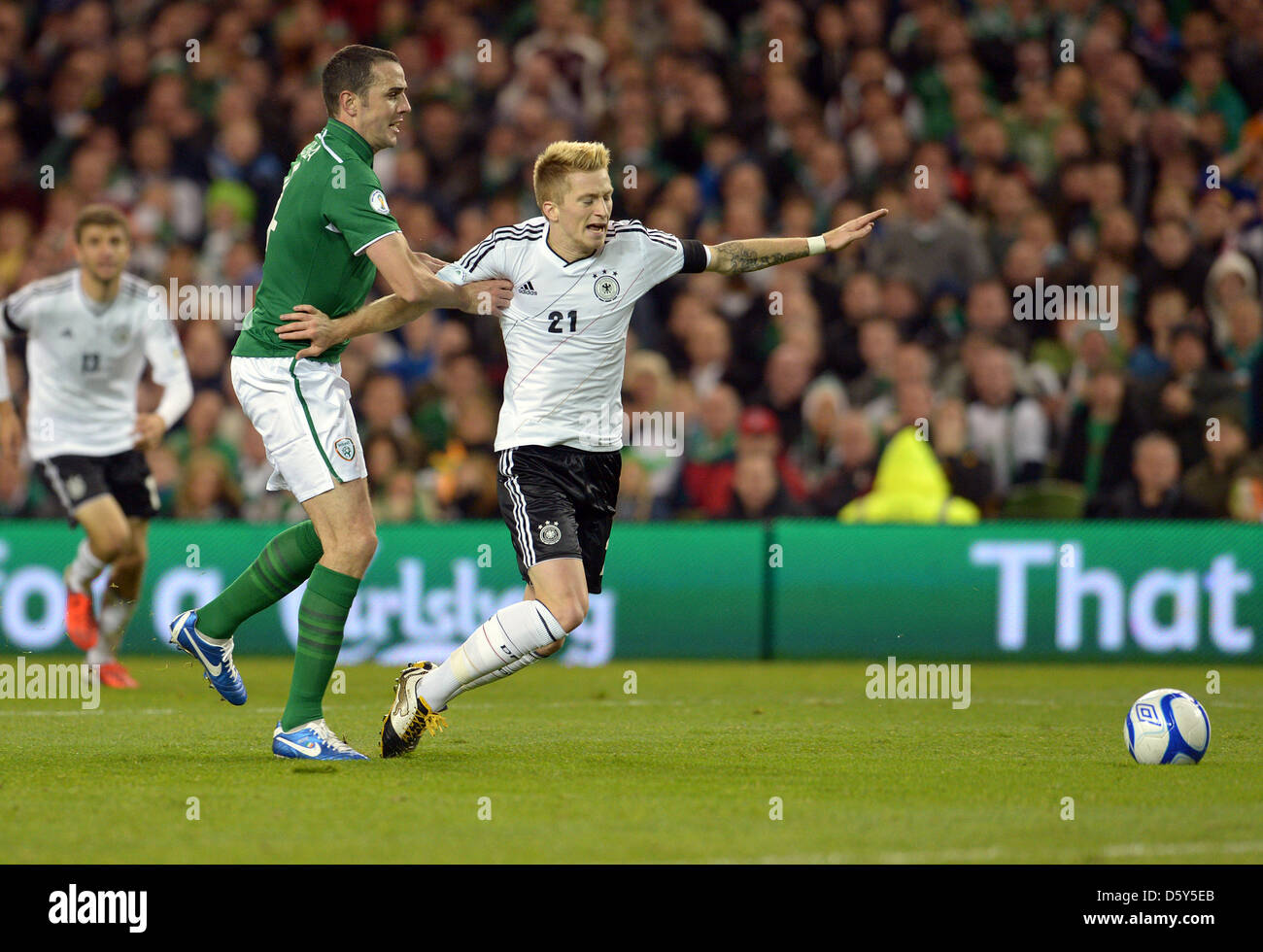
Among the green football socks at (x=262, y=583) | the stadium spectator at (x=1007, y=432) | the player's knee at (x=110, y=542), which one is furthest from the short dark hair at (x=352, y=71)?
the stadium spectator at (x=1007, y=432)

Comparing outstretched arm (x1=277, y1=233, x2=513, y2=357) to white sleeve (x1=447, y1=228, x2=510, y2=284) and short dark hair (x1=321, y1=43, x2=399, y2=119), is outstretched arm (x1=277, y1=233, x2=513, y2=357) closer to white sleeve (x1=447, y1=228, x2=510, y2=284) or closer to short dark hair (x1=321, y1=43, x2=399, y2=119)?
white sleeve (x1=447, y1=228, x2=510, y2=284)

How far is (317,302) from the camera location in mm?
7133

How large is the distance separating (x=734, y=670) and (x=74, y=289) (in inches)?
193

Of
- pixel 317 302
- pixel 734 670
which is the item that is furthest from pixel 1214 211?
pixel 317 302

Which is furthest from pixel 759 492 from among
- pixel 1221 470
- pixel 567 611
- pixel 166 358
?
pixel 567 611

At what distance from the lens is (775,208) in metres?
15.3

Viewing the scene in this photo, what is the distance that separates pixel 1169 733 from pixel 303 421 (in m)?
3.60

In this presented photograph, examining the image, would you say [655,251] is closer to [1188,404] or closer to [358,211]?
[358,211]

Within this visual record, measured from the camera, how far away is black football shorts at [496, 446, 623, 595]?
7.11m

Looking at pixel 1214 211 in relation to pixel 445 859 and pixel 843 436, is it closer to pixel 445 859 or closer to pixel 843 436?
pixel 843 436

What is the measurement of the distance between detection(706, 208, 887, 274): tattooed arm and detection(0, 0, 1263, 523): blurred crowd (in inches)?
224

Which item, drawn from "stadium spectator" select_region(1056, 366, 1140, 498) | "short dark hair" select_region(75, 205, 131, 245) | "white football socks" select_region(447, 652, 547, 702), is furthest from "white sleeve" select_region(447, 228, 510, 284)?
"stadium spectator" select_region(1056, 366, 1140, 498)

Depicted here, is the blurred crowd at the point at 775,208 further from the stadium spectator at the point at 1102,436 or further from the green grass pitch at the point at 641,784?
the green grass pitch at the point at 641,784

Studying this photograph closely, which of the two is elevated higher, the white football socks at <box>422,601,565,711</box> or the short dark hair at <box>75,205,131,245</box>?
the short dark hair at <box>75,205,131,245</box>
